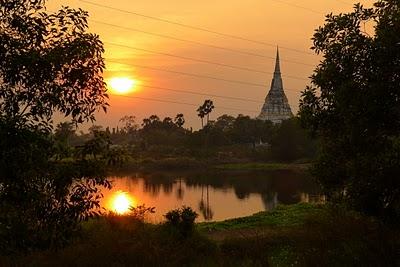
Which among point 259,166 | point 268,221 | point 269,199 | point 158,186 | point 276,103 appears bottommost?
point 269,199

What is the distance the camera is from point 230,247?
1289cm

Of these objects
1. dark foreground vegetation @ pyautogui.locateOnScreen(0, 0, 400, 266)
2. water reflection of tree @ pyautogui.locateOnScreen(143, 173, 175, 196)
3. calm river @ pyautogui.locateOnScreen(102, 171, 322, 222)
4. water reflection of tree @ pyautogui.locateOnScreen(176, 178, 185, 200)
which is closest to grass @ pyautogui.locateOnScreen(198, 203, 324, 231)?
dark foreground vegetation @ pyautogui.locateOnScreen(0, 0, 400, 266)

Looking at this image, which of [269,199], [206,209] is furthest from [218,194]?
[206,209]

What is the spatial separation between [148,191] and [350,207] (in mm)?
37121

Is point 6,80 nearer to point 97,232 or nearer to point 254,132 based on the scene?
point 97,232

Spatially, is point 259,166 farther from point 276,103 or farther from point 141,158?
point 141,158

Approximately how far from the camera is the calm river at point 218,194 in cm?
3400

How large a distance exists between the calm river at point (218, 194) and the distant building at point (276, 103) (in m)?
65.9

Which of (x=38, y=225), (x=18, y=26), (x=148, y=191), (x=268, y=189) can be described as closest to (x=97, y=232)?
(x=38, y=225)

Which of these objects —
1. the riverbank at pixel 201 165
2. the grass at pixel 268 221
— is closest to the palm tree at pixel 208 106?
the riverbank at pixel 201 165

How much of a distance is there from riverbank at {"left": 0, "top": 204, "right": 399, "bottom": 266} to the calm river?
1534cm

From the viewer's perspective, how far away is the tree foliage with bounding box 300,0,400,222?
8.09 metres

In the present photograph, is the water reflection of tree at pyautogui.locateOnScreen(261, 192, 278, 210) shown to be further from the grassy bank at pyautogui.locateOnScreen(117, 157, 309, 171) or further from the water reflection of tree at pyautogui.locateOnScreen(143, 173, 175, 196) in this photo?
the grassy bank at pyautogui.locateOnScreen(117, 157, 309, 171)

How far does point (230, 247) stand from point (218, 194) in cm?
3148
